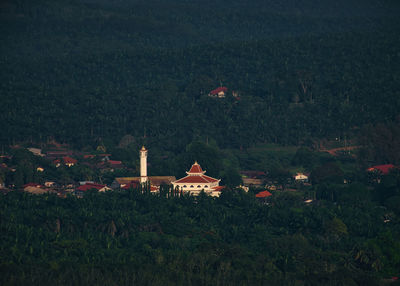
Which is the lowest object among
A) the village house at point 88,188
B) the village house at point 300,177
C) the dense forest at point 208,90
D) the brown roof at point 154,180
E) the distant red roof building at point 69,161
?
the village house at point 88,188

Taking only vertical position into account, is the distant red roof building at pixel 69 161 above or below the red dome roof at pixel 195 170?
above

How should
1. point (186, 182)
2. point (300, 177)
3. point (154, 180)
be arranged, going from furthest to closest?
point (300, 177) → point (154, 180) → point (186, 182)

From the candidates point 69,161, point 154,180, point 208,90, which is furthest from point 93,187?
point 208,90

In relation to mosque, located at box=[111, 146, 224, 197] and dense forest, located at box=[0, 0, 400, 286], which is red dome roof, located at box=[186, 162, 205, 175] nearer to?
mosque, located at box=[111, 146, 224, 197]

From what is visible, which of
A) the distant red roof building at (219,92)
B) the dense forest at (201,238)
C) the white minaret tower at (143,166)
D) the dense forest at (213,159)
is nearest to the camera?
the dense forest at (201,238)

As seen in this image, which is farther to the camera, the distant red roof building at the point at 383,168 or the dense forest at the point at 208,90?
the dense forest at the point at 208,90

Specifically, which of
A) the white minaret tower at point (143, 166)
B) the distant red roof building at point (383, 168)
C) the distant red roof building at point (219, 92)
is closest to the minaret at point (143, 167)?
the white minaret tower at point (143, 166)

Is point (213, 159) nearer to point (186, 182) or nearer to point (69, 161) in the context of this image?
point (186, 182)

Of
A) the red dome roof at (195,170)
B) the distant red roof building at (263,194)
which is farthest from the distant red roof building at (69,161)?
the distant red roof building at (263,194)

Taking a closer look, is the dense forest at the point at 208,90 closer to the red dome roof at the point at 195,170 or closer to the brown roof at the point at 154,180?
the brown roof at the point at 154,180

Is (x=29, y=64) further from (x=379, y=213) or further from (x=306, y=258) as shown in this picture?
(x=306, y=258)

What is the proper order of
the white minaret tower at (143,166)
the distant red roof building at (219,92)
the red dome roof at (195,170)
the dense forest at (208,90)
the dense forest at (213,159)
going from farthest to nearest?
the distant red roof building at (219,92), the dense forest at (208,90), the red dome roof at (195,170), the white minaret tower at (143,166), the dense forest at (213,159)
